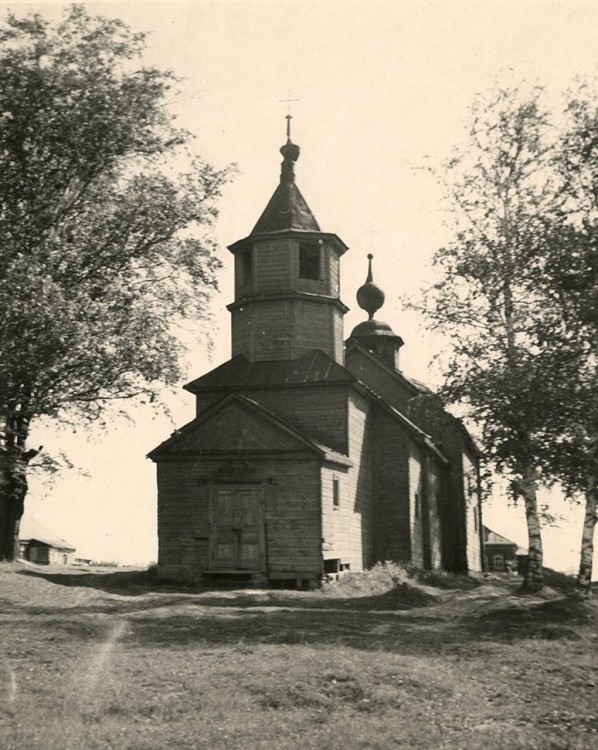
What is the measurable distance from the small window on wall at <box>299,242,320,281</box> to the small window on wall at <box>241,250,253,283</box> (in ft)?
6.12

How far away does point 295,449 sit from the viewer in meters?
23.9

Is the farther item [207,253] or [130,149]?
[207,253]

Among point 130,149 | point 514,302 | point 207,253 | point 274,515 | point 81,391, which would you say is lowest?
point 274,515

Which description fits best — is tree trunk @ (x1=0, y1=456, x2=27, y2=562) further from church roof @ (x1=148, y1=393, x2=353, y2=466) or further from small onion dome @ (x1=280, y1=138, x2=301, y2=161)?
small onion dome @ (x1=280, y1=138, x2=301, y2=161)

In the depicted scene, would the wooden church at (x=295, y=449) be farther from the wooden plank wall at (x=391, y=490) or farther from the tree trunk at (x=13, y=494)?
the tree trunk at (x=13, y=494)

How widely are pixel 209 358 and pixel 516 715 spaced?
18.4m

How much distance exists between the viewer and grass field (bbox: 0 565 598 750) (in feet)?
29.0

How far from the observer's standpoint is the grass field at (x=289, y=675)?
348 inches

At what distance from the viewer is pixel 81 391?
1002 inches

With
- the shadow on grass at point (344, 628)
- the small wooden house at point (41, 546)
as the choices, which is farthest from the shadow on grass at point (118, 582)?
the small wooden house at point (41, 546)

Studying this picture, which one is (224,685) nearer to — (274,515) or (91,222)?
(274,515)

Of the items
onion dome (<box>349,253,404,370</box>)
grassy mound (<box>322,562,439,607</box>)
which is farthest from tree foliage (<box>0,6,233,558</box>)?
onion dome (<box>349,253,404,370</box>)

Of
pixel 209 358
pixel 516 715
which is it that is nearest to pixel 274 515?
pixel 209 358

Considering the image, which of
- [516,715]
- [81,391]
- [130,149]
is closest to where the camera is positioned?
[516,715]
